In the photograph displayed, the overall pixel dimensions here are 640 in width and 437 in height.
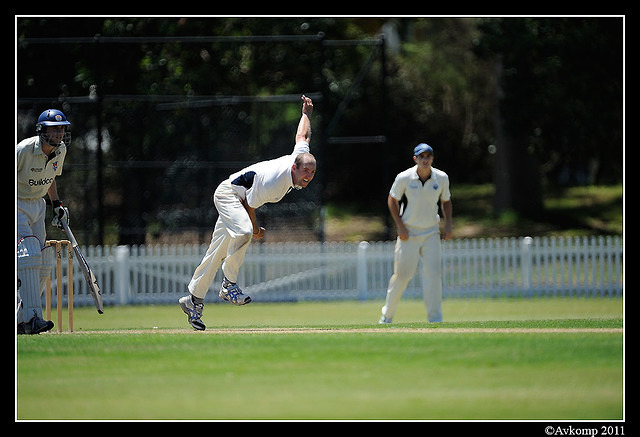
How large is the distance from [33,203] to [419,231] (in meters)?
4.71

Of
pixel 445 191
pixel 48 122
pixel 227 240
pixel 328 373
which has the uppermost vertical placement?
pixel 48 122

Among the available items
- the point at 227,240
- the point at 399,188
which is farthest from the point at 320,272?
the point at 227,240

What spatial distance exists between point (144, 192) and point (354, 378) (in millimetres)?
14403

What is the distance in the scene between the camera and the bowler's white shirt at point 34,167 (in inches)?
412

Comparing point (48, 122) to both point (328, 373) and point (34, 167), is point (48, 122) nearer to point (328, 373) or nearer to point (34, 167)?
point (34, 167)

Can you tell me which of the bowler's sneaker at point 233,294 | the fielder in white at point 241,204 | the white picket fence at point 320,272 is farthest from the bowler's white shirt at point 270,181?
the white picket fence at point 320,272

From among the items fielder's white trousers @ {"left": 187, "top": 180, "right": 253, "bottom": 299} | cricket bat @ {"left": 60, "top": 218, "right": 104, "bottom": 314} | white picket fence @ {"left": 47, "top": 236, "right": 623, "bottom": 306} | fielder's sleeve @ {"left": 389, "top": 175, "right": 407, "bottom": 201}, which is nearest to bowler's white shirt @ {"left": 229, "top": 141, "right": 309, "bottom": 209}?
fielder's white trousers @ {"left": 187, "top": 180, "right": 253, "bottom": 299}

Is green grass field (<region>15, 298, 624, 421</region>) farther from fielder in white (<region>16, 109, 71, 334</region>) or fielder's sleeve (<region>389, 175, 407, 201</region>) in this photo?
fielder's sleeve (<region>389, 175, 407, 201</region>)

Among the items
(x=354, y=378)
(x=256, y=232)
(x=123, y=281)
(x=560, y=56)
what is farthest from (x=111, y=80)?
(x=354, y=378)

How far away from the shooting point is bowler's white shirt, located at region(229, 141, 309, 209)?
10.9 meters

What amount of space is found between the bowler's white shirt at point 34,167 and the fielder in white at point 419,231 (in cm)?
430

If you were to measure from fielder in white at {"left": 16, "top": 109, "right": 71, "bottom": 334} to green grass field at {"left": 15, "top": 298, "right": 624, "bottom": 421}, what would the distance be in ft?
1.28

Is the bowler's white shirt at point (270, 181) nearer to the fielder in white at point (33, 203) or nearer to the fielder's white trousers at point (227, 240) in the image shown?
the fielder's white trousers at point (227, 240)

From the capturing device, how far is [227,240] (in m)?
11.1
